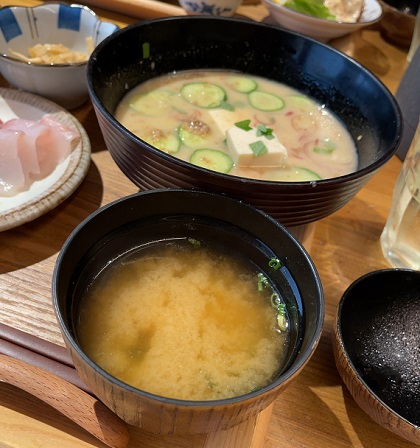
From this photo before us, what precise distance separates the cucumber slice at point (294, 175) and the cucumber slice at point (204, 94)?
423mm

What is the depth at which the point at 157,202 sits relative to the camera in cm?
120

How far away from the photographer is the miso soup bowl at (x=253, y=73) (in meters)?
1.22

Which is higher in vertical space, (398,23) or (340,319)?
(398,23)

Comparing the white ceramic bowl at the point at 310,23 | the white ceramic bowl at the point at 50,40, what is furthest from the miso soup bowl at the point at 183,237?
the white ceramic bowl at the point at 310,23

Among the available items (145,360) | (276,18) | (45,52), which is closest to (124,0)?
(45,52)

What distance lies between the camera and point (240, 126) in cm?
166

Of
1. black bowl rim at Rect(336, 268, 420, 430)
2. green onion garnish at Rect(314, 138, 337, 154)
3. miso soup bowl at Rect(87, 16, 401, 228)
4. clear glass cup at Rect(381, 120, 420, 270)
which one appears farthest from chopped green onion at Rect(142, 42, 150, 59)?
black bowl rim at Rect(336, 268, 420, 430)

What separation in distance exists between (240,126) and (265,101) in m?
0.27

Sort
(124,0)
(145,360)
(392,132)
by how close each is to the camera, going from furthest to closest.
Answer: (124,0)
(392,132)
(145,360)

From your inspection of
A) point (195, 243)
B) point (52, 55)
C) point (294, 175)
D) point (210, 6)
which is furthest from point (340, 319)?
Answer: point (210, 6)

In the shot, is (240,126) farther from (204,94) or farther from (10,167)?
(10,167)

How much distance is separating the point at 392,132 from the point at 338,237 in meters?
0.38

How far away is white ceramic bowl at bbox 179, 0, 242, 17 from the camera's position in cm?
237

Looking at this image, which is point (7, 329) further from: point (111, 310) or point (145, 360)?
point (145, 360)
